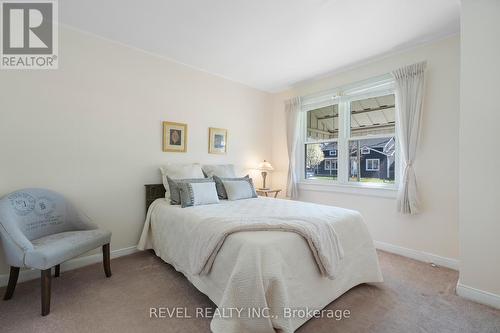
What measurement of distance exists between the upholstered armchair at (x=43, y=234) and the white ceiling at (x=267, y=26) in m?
1.87

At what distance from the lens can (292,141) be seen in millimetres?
4094

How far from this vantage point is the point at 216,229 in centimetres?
175

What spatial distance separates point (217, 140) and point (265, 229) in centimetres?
230

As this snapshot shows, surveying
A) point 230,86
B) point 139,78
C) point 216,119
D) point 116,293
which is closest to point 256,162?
point 216,119

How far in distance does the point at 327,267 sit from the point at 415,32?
8.84 feet

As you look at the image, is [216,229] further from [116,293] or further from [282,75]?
[282,75]

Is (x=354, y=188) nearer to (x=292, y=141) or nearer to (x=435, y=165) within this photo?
(x=435, y=165)

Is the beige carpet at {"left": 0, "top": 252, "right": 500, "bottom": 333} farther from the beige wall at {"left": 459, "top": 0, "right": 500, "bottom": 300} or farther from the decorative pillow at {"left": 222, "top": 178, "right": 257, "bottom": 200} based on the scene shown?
the decorative pillow at {"left": 222, "top": 178, "right": 257, "bottom": 200}

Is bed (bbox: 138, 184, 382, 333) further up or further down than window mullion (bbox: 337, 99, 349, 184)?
further down

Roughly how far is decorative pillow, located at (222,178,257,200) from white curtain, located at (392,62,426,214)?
1.93 meters

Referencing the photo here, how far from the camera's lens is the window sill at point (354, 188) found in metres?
3.02

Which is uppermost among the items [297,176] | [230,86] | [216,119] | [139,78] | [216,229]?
[230,86]

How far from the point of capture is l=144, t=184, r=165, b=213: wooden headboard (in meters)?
2.92

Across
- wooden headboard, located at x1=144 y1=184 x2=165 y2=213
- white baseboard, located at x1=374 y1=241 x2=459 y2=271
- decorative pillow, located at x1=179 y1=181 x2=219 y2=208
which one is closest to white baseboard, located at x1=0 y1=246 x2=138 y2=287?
wooden headboard, located at x1=144 y1=184 x2=165 y2=213
